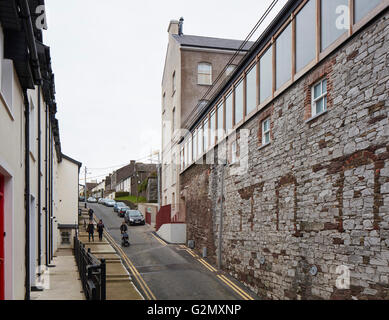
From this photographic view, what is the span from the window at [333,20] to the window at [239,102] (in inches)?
275

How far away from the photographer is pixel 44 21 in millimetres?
9719

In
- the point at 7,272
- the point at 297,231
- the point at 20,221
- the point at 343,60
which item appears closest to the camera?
the point at 7,272

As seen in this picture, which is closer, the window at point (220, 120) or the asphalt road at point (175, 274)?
the asphalt road at point (175, 274)

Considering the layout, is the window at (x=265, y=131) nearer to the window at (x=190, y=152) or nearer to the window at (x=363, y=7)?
the window at (x=363, y=7)

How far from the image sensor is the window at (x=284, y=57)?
41.8 feet

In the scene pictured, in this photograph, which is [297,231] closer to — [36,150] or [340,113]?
[340,113]

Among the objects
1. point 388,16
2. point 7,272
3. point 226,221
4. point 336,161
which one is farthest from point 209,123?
point 7,272

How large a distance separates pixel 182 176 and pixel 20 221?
2288cm

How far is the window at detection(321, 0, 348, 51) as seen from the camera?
962 cm

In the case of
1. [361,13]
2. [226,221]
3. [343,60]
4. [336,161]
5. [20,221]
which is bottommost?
[226,221]

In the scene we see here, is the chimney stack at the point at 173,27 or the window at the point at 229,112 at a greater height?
the chimney stack at the point at 173,27

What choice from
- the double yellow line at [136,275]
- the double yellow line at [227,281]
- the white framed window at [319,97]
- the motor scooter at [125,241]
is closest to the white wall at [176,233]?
the motor scooter at [125,241]

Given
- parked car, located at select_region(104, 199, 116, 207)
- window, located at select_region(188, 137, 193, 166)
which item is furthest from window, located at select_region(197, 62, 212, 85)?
parked car, located at select_region(104, 199, 116, 207)

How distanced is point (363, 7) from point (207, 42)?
26193mm
